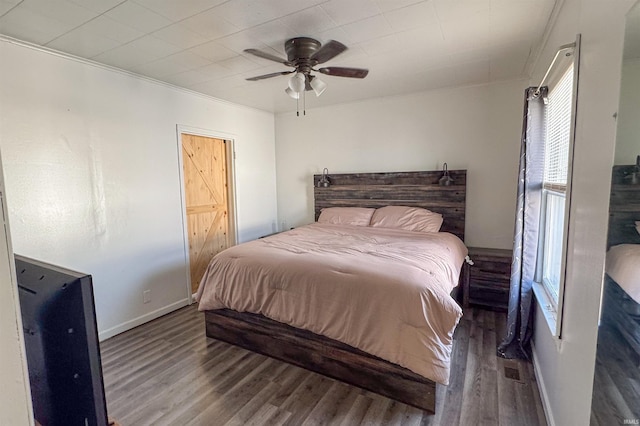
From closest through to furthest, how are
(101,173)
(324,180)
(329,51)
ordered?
1. (329,51)
2. (101,173)
3. (324,180)

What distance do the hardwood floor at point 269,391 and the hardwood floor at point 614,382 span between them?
0.99 metres

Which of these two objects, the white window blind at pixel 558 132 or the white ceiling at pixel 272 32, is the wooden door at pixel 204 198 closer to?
the white ceiling at pixel 272 32

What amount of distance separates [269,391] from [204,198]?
2.48 meters

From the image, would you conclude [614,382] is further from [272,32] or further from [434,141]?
[434,141]

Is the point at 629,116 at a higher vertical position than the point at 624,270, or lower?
higher

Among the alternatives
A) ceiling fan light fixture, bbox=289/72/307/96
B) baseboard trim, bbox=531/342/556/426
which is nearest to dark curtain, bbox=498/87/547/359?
baseboard trim, bbox=531/342/556/426

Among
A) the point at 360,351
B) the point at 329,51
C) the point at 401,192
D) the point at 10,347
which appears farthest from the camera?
the point at 401,192

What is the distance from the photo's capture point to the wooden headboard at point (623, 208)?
31.4 inches

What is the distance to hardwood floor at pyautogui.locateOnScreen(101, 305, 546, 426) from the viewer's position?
180 centimetres

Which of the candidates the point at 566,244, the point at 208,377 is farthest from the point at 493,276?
the point at 208,377

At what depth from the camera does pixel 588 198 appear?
1224 millimetres

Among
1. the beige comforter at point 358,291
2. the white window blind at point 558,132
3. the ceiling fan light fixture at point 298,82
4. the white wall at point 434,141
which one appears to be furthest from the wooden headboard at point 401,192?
the ceiling fan light fixture at point 298,82

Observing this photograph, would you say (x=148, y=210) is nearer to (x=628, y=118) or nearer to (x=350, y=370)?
(x=350, y=370)

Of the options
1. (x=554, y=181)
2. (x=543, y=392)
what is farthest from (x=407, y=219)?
(x=543, y=392)
